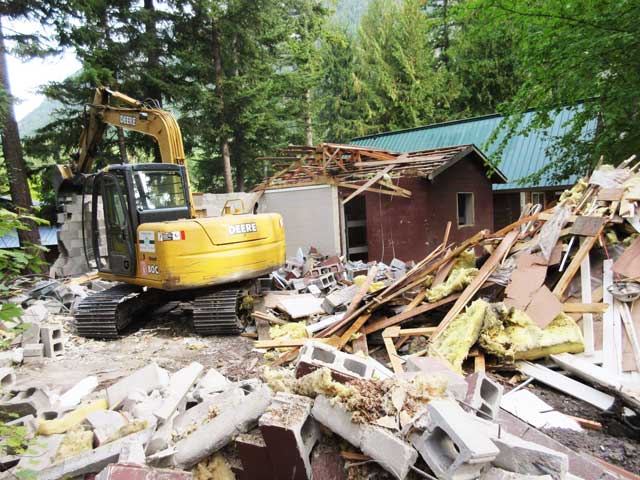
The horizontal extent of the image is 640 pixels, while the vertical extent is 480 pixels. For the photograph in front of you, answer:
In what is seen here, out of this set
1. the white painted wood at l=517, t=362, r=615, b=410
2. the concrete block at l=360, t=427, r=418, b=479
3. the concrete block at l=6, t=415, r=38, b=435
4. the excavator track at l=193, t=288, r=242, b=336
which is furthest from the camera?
the excavator track at l=193, t=288, r=242, b=336

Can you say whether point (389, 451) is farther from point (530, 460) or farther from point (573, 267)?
point (573, 267)

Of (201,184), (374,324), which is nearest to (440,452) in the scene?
(374,324)

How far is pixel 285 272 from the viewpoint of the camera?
10250 mm

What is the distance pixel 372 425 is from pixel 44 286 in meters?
9.26

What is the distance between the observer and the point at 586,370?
4.39 metres

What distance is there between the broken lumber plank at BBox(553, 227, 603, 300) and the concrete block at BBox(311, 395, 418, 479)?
3.68 m

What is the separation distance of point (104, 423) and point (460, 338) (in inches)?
149

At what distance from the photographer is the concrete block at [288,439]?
A: 2.88m

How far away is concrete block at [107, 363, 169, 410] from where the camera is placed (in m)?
4.38

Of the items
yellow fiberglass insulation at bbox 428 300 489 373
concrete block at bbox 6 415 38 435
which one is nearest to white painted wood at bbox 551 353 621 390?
yellow fiberglass insulation at bbox 428 300 489 373

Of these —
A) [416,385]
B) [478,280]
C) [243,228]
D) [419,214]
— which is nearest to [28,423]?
[416,385]

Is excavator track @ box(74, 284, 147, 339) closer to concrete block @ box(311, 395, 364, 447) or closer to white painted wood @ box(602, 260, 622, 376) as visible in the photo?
concrete block @ box(311, 395, 364, 447)

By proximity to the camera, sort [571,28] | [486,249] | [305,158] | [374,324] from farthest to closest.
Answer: [305,158], [571,28], [486,249], [374,324]

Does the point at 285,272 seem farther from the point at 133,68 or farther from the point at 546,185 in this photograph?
the point at 546,185
